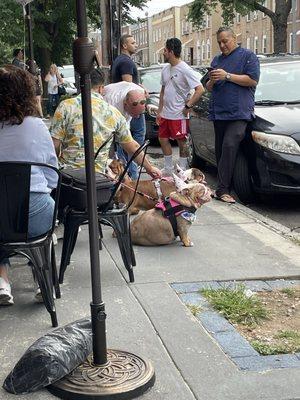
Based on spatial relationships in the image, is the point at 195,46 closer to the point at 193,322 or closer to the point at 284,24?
the point at 284,24

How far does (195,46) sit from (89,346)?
77574mm

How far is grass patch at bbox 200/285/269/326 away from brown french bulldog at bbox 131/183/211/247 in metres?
1.13

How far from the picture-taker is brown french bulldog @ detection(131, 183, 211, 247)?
5.36 metres

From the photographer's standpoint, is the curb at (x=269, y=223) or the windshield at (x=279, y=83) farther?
the windshield at (x=279, y=83)

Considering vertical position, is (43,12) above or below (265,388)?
above

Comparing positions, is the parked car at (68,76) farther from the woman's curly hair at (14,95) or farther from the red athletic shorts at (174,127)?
the woman's curly hair at (14,95)

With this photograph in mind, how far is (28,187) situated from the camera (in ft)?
12.2

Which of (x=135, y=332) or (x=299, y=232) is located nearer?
(x=135, y=332)

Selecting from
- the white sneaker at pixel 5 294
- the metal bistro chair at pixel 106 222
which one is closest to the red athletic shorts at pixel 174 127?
the metal bistro chair at pixel 106 222

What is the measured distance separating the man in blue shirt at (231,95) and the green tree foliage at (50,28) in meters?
15.7

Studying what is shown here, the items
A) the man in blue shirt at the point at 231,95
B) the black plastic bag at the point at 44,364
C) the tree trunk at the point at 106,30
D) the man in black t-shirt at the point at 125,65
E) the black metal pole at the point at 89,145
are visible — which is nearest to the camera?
the black metal pole at the point at 89,145

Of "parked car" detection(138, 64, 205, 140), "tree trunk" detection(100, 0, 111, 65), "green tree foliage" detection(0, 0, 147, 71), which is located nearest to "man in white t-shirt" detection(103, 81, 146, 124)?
"tree trunk" detection(100, 0, 111, 65)

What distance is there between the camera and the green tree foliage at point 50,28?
78.5ft

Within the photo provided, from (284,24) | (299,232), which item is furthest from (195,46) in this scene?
(299,232)
